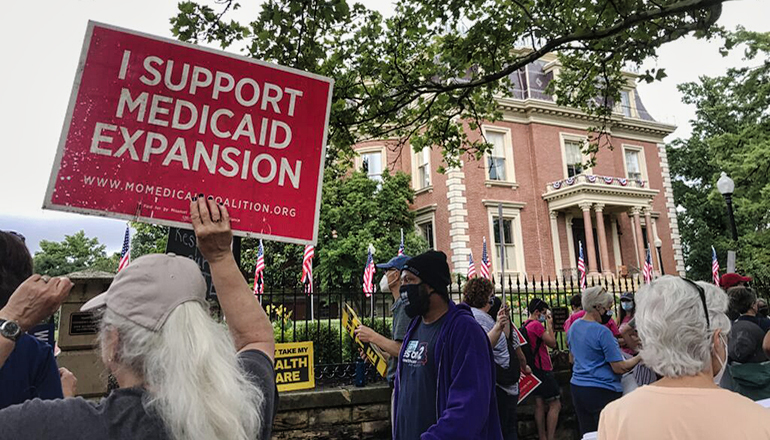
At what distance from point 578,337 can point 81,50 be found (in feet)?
16.1

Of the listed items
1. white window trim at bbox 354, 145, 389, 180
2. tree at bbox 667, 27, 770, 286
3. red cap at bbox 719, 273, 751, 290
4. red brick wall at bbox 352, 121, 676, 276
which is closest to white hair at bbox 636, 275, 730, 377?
red cap at bbox 719, 273, 751, 290

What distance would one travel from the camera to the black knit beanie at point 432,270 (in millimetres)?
3152

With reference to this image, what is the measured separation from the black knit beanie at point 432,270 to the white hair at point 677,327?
135 centimetres

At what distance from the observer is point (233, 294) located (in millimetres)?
1575

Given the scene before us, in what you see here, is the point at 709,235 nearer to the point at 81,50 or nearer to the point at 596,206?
the point at 596,206

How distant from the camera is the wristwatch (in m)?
1.59

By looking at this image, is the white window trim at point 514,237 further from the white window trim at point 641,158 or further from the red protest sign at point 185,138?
the red protest sign at point 185,138

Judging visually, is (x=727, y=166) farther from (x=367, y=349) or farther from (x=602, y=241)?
(x=367, y=349)

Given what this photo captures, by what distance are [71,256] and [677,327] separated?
7579cm

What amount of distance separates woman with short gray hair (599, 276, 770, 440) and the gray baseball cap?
64.6 inches

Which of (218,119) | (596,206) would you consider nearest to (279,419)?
(218,119)

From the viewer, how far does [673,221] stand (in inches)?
1142

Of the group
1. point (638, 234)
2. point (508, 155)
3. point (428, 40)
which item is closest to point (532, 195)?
point (508, 155)

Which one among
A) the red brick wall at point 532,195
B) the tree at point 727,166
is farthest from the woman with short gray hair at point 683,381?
the red brick wall at point 532,195
